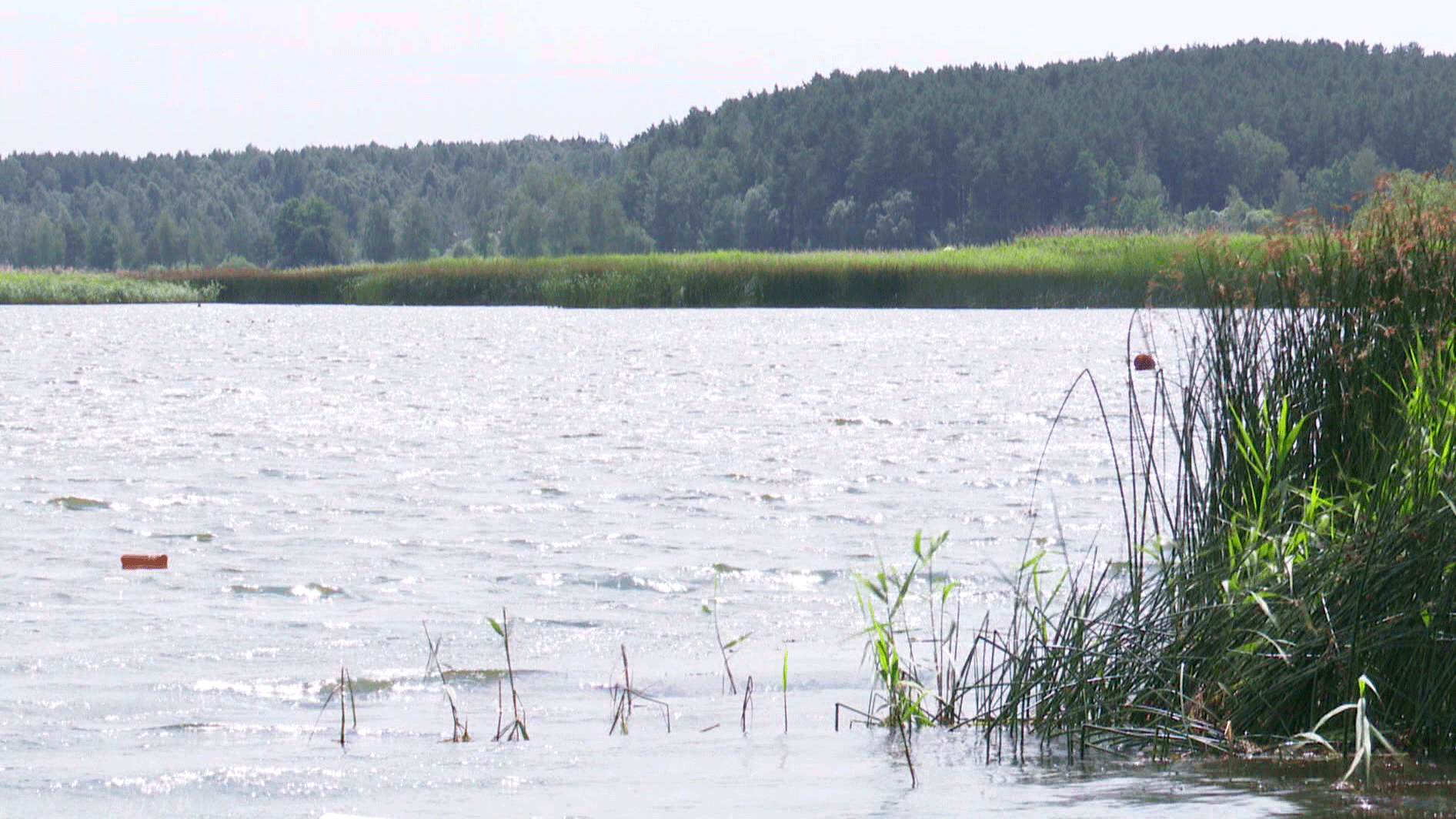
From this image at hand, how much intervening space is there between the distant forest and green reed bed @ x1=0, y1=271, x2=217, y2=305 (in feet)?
199

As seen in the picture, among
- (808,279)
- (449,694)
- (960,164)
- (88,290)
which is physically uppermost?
(960,164)

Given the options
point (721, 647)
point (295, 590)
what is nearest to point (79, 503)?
point (295, 590)

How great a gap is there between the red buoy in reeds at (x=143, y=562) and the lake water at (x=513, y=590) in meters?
0.12

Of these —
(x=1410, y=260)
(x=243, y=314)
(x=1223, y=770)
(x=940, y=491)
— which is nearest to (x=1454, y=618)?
(x=1223, y=770)

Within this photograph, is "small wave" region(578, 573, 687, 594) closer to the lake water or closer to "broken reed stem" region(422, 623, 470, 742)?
the lake water

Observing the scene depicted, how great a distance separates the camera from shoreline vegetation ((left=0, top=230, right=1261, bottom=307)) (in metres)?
43.0

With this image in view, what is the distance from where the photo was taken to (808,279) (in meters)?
45.1

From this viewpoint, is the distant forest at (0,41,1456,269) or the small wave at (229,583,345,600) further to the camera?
the distant forest at (0,41,1456,269)

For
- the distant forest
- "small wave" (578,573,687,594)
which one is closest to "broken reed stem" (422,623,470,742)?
"small wave" (578,573,687,594)

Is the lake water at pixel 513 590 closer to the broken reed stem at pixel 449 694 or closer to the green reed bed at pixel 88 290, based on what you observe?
the broken reed stem at pixel 449 694

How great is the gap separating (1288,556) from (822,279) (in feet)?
132

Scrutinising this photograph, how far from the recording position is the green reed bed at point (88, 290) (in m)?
62.0

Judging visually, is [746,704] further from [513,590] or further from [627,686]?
[513,590]

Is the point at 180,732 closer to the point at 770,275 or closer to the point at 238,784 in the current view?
the point at 238,784
